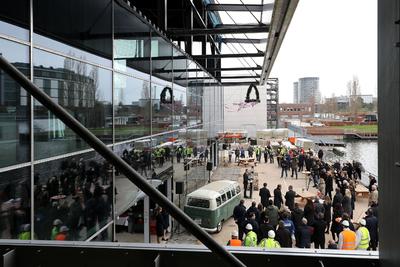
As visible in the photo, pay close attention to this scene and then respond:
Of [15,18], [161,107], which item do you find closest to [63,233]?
[15,18]

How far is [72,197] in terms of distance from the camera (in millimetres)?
7703

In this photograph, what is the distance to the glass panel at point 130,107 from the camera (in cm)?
1019

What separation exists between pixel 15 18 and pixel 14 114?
1590 mm

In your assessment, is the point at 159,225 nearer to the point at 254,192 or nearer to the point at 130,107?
the point at 130,107

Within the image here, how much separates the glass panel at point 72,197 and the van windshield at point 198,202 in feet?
22.1

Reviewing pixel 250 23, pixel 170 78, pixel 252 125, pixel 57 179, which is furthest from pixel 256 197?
pixel 252 125

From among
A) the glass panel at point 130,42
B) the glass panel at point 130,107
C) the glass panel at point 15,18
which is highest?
the glass panel at point 130,42

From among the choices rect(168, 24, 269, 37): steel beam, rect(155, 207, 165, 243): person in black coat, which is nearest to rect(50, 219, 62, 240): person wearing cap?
rect(155, 207, 165, 243): person in black coat

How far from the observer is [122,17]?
420 inches

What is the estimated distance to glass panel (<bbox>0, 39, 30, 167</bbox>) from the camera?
552 cm

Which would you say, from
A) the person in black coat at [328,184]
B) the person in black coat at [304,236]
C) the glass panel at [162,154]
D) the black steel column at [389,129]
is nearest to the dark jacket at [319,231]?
the person in black coat at [304,236]

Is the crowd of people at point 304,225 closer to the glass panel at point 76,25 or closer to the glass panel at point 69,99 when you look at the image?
the glass panel at point 69,99

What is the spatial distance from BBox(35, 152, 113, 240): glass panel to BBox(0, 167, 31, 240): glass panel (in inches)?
10.4

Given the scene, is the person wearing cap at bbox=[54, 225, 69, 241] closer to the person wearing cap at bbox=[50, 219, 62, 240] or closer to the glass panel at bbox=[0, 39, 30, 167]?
the person wearing cap at bbox=[50, 219, 62, 240]
